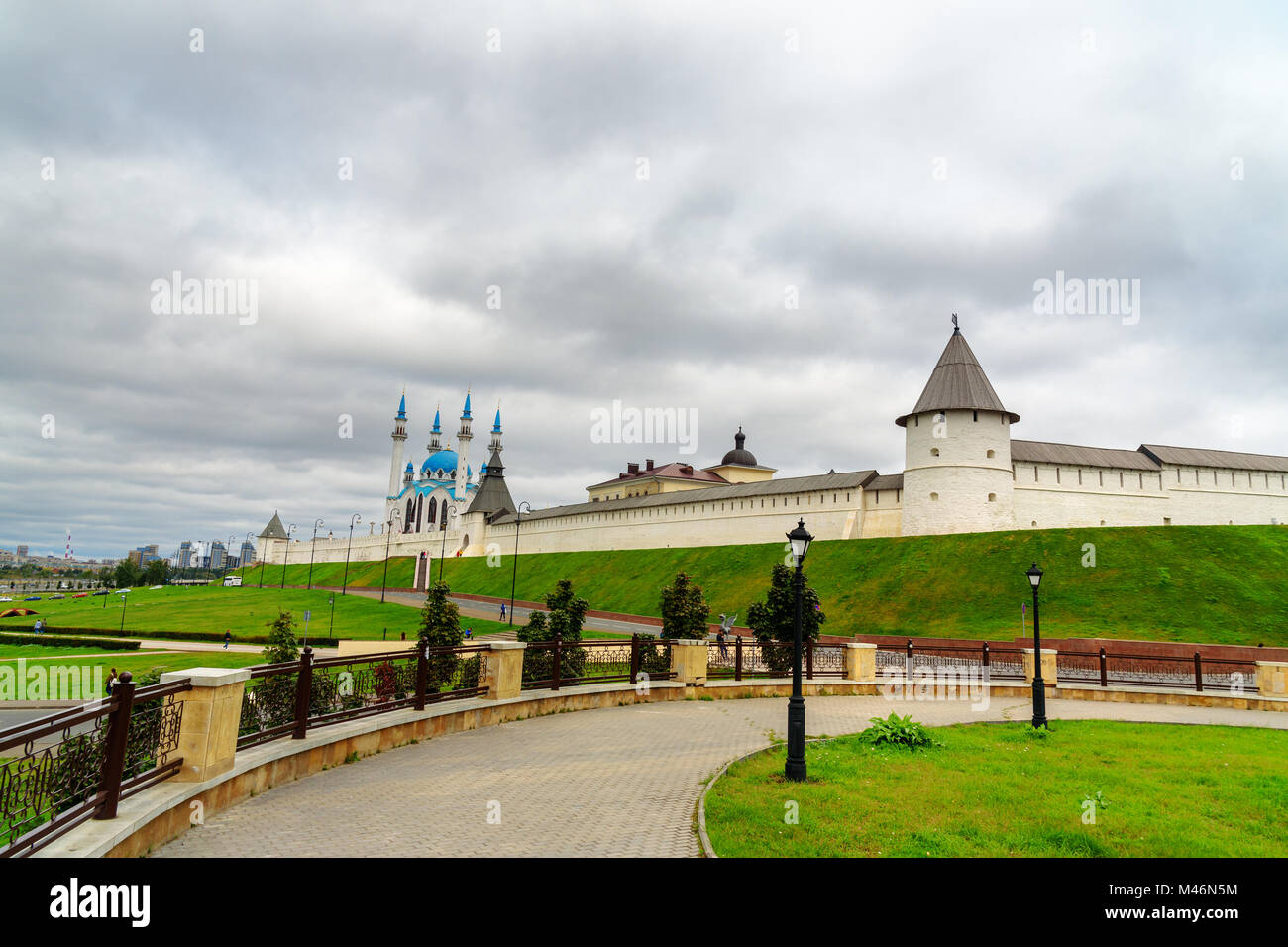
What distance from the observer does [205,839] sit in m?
5.92

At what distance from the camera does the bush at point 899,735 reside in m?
10.8

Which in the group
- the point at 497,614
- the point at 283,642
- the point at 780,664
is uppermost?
the point at 283,642

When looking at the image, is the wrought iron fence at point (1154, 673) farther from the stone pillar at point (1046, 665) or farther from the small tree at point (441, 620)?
the small tree at point (441, 620)

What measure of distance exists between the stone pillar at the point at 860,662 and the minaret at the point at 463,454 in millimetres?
93435

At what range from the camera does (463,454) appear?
377ft

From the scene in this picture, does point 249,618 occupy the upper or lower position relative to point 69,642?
upper

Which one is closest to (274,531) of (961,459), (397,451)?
(397,451)

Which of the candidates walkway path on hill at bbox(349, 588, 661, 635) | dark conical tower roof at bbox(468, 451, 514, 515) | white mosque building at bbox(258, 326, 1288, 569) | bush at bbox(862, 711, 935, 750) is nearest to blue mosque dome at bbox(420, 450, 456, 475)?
dark conical tower roof at bbox(468, 451, 514, 515)

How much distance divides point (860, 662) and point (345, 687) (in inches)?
550

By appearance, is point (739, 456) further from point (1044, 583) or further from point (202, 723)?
point (202, 723)
